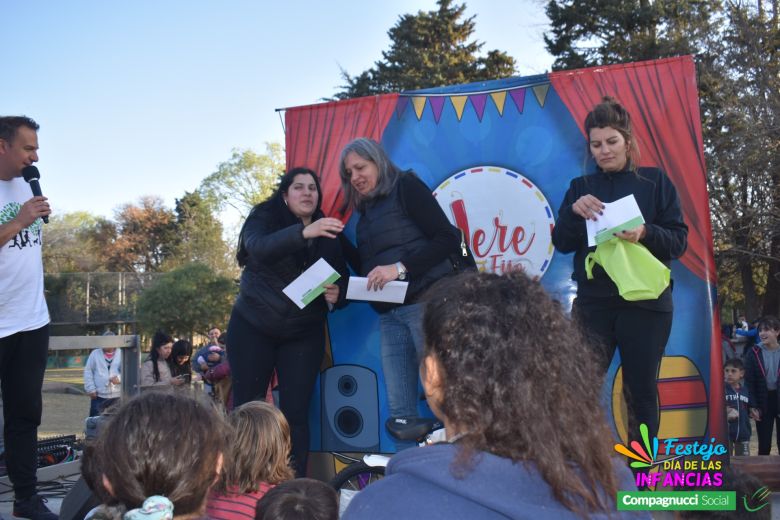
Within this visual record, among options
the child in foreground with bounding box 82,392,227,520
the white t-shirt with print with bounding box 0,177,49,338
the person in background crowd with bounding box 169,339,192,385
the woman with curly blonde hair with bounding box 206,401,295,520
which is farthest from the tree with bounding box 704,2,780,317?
the child in foreground with bounding box 82,392,227,520

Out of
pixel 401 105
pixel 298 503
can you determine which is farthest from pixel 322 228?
pixel 298 503

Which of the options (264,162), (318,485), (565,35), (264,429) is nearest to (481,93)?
(264,429)

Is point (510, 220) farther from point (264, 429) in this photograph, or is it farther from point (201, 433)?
point (201, 433)

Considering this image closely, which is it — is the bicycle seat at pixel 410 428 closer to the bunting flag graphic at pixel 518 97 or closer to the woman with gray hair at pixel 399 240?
the woman with gray hair at pixel 399 240

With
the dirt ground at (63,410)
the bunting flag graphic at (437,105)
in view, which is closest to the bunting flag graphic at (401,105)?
the bunting flag graphic at (437,105)

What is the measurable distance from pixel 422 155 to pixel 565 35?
18.2 m

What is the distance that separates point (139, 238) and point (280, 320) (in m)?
50.7

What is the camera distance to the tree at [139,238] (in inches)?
1988

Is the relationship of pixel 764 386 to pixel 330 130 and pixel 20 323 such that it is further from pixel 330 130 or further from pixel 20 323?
pixel 20 323

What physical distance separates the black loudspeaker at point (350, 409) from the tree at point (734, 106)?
1109 cm

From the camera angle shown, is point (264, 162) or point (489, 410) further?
point (264, 162)

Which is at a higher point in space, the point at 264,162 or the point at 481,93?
the point at 264,162

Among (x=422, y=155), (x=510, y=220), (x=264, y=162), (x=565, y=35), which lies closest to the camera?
(x=510, y=220)

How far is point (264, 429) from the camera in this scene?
2.50 meters
